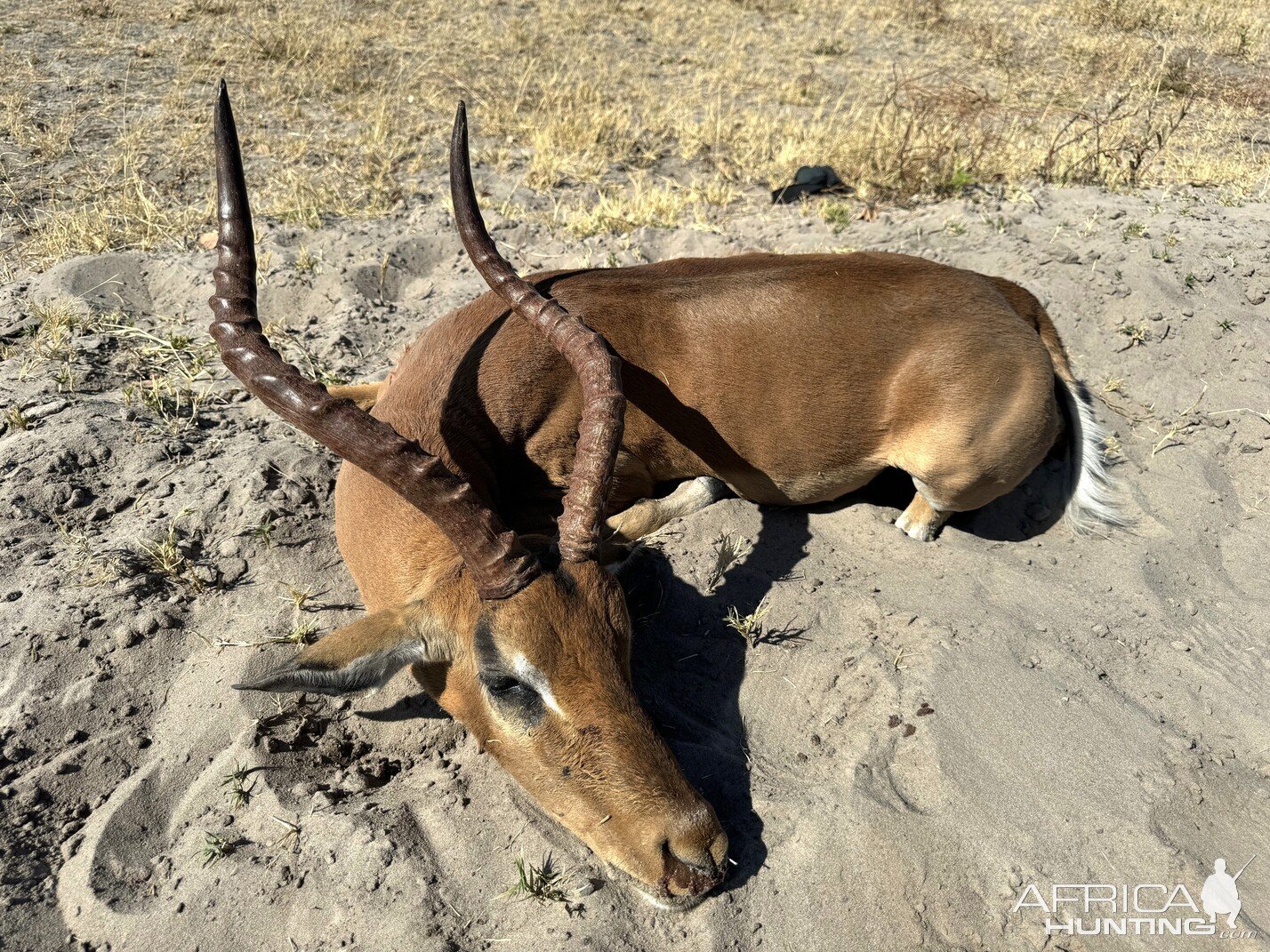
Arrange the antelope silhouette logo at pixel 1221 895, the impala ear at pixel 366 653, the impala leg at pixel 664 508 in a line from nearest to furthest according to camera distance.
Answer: the impala ear at pixel 366 653, the antelope silhouette logo at pixel 1221 895, the impala leg at pixel 664 508

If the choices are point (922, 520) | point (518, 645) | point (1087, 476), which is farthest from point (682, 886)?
→ point (1087, 476)

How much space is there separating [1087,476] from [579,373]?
3.39 meters

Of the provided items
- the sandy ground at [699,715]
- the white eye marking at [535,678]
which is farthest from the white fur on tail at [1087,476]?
the white eye marking at [535,678]

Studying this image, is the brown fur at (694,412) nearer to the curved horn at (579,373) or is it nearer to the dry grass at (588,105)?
the curved horn at (579,373)

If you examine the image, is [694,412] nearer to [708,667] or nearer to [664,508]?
[664,508]

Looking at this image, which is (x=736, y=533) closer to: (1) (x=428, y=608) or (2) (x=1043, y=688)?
(2) (x=1043, y=688)

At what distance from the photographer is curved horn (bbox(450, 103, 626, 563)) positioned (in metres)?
3.04

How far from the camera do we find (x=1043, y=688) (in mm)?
3924

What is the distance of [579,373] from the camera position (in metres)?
3.44

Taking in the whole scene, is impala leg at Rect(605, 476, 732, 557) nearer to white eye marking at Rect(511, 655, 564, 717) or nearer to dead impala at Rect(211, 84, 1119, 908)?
dead impala at Rect(211, 84, 1119, 908)

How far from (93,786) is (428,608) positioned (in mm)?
1507

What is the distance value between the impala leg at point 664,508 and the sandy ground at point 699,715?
100mm

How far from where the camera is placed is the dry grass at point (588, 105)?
7762 mm

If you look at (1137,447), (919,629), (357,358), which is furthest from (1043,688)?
(357,358)
